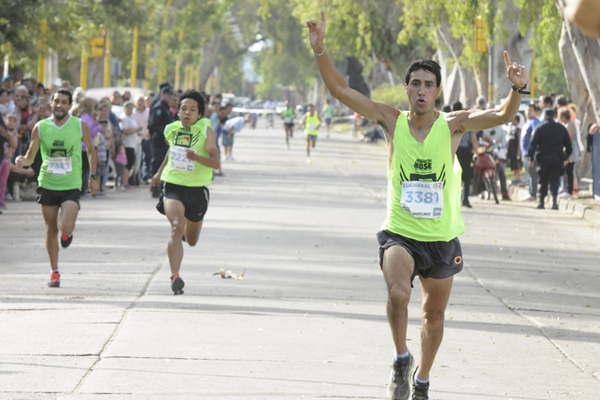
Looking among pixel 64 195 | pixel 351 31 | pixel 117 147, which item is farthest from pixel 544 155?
pixel 351 31

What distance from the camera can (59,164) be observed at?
1320cm

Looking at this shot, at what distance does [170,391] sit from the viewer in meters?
7.97

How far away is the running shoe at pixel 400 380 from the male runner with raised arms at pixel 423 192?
7.5 inches

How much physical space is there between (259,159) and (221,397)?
124 feet

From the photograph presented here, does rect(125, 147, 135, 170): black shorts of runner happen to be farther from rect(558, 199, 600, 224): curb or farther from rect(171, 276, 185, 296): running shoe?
rect(171, 276, 185, 296): running shoe

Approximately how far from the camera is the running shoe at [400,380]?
7.45 m

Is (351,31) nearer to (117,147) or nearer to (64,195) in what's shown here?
(117,147)

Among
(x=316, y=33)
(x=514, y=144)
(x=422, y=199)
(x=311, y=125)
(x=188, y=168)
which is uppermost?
(x=316, y=33)

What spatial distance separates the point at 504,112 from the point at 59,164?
20.5 ft

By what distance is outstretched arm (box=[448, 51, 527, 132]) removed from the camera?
7.45 meters

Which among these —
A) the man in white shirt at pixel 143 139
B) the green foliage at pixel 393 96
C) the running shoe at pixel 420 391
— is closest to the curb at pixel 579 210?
the man in white shirt at pixel 143 139

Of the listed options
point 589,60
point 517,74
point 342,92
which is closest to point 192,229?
point 342,92

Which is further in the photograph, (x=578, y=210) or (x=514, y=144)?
(x=514, y=144)

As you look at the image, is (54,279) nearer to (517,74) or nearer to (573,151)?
(517,74)
